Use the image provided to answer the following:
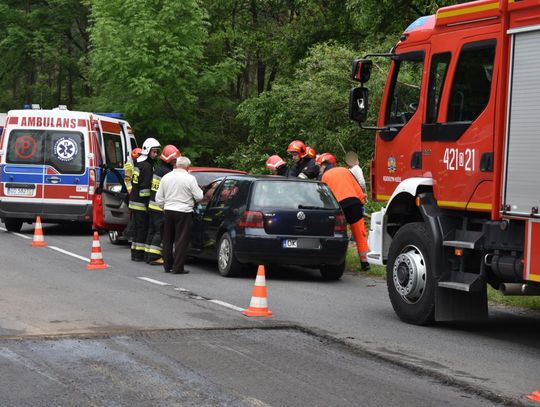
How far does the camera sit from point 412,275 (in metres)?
10.1

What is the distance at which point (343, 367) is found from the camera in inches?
308

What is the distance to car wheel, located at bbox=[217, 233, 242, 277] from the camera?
45.8 ft

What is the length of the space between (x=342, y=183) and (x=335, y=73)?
892 cm

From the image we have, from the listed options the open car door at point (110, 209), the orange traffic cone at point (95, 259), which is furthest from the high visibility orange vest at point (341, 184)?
the open car door at point (110, 209)

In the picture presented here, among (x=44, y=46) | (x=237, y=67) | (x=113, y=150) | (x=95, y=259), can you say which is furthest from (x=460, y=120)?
(x=44, y=46)

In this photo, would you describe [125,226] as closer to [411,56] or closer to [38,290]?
[38,290]

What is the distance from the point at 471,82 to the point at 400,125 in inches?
52.7

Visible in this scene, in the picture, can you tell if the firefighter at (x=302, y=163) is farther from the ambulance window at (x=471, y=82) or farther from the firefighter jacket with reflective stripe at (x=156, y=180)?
the ambulance window at (x=471, y=82)

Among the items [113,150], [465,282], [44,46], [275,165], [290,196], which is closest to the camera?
[465,282]

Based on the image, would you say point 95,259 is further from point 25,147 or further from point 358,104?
point 25,147

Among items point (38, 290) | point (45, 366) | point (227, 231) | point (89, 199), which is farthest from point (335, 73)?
point (45, 366)

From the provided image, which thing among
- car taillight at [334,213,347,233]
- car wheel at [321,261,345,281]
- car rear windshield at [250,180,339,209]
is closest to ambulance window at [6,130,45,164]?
car rear windshield at [250,180,339,209]

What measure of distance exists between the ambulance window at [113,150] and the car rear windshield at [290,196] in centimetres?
824

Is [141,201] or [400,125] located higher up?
[400,125]
